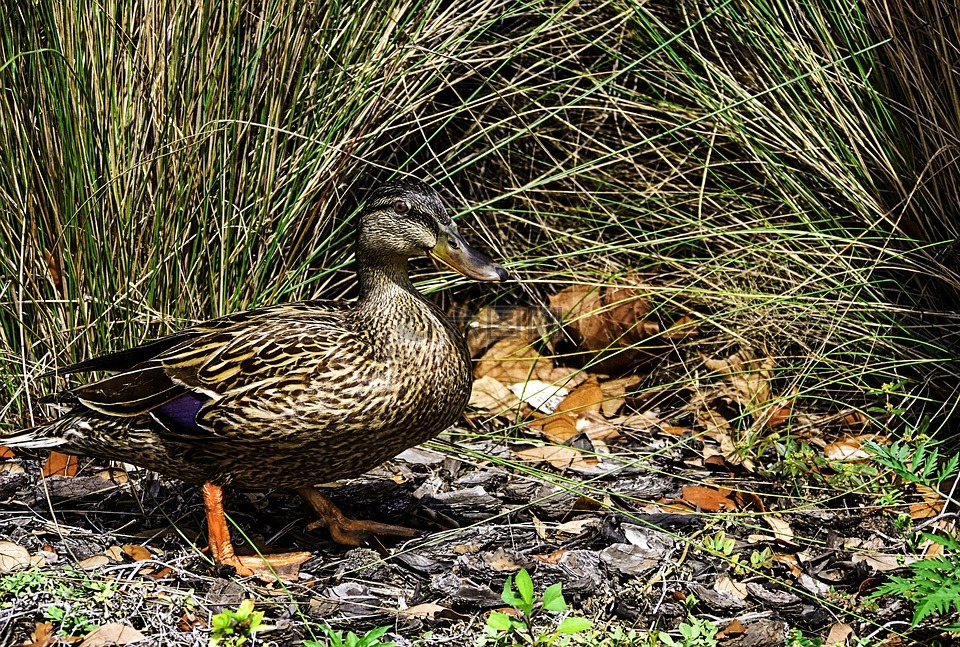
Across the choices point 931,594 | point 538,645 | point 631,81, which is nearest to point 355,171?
point 631,81

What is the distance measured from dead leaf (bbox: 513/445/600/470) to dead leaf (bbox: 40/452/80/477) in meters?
1.57

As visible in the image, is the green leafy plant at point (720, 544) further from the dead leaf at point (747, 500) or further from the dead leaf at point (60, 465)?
the dead leaf at point (60, 465)

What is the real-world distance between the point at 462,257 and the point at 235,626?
1.26 m

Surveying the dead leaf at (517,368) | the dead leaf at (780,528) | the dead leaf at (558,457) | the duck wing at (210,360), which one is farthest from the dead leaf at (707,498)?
the duck wing at (210,360)

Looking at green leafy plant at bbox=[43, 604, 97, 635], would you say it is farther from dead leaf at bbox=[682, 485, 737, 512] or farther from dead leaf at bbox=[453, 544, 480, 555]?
dead leaf at bbox=[682, 485, 737, 512]

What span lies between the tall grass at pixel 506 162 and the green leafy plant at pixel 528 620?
4.64 ft

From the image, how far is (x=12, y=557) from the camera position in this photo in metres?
3.39

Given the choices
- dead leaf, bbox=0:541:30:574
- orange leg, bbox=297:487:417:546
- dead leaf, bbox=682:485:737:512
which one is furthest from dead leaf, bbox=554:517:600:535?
dead leaf, bbox=0:541:30:574

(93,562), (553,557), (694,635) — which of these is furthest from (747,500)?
(93,562)

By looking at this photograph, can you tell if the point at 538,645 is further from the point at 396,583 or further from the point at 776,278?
the point at 776,278

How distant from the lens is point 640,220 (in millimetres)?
4762

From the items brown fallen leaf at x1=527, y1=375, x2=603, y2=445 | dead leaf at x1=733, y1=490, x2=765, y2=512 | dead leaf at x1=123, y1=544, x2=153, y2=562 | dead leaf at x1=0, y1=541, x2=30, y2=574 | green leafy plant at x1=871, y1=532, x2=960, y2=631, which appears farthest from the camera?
brown fallen leaf at x1=527, y1=375, x2=603, y2=445

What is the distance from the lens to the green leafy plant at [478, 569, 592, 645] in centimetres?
276

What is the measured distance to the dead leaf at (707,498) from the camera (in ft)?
12.8
